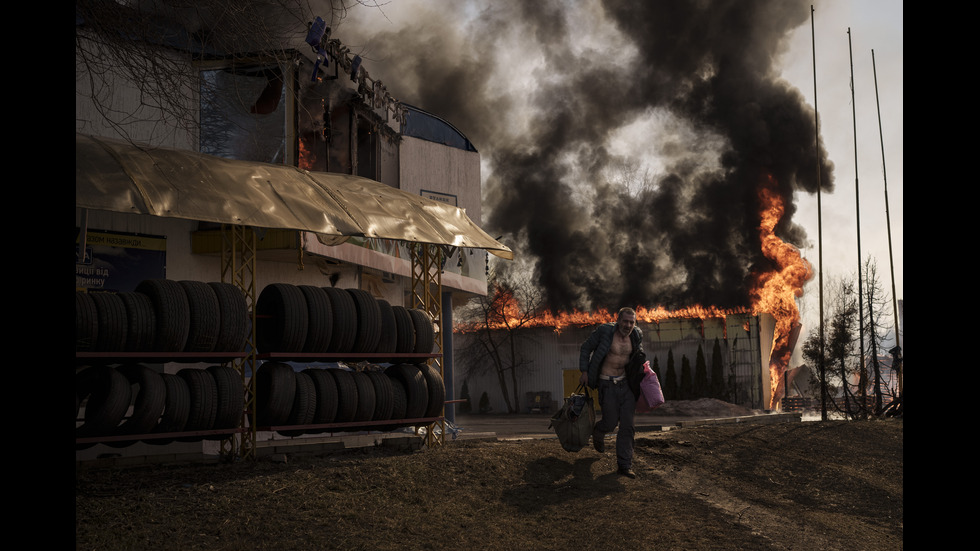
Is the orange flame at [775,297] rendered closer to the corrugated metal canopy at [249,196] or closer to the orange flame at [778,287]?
the orange flame at [778,287]

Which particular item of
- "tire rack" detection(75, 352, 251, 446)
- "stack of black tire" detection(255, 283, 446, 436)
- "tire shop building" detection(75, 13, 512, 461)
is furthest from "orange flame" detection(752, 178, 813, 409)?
"tire rack" detection(75, 352, 251, 446)

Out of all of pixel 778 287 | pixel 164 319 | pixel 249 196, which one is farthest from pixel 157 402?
pixel 778 287

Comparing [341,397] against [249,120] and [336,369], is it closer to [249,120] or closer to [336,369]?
[336,369]

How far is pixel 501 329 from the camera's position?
148 ft

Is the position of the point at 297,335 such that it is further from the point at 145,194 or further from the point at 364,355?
the point at 145,194

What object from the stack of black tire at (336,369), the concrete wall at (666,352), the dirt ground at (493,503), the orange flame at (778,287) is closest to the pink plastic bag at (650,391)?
the dirt ground at (493,503)

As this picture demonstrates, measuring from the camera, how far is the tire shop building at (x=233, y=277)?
364 inches

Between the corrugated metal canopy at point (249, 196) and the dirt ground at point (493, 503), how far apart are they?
3.01 meters

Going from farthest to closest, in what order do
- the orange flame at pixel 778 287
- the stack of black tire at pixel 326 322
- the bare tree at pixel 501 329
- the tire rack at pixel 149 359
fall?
the bare tree at pixel 501 329 → the orange flame at pixel 778 287 → the stack of black tire at pixel 326 322 → the tire rack at pixel 149 359

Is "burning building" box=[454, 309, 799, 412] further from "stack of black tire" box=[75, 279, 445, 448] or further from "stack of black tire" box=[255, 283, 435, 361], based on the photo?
"stack of black tire" box=[255, 283, 435, 361]

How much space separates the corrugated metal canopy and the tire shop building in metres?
0.02

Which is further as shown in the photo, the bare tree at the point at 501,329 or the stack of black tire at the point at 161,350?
the bare tree at the point at 501,329

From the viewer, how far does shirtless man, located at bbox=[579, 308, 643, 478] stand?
10562mm
